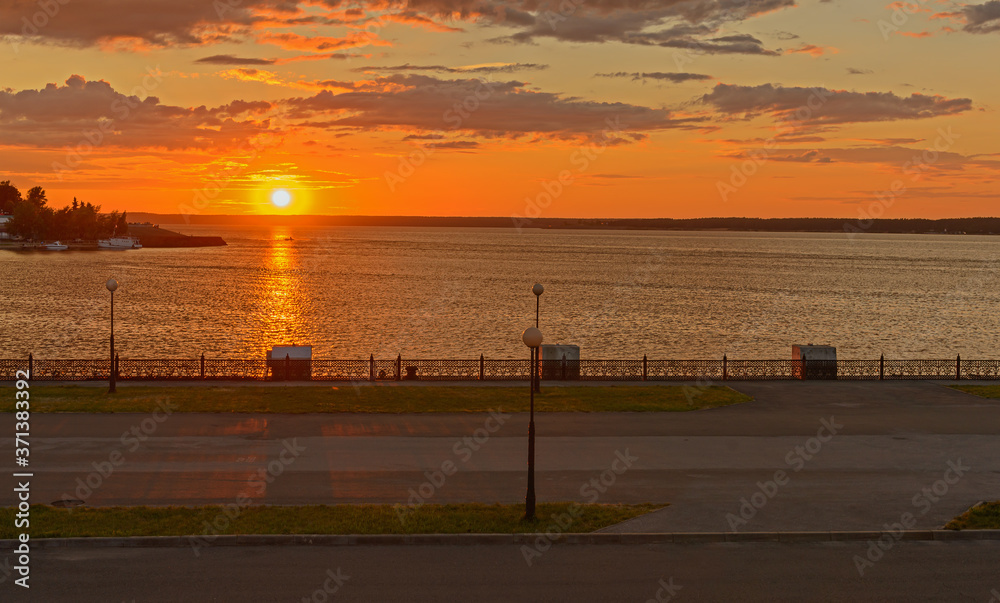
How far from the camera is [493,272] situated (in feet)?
546

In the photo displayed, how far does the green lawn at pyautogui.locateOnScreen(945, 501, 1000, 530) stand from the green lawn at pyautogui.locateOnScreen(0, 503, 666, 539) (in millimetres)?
5952

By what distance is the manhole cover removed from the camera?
17.3 m

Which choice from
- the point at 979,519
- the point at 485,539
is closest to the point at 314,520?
the point at 485,539

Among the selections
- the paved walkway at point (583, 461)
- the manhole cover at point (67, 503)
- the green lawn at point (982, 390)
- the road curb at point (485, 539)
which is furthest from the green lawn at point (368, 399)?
the road curb at point (485, 539)

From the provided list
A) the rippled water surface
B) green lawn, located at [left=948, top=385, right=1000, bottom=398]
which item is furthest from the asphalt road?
the rippled water surface

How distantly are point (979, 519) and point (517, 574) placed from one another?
973cm

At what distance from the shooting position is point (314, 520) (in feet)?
53.7

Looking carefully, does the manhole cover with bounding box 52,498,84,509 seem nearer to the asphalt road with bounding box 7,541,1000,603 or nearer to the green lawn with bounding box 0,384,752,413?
the asphalt road with bounding box 7,541,1000,603

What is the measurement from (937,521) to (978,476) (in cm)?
452

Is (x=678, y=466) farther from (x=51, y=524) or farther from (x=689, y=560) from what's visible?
(x=51, y=524)

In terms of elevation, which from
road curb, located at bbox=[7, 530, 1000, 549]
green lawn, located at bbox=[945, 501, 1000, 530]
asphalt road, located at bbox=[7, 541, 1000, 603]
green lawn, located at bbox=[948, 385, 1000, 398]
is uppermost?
green lawn, located at bbox=[948, 385, 1000, 398]

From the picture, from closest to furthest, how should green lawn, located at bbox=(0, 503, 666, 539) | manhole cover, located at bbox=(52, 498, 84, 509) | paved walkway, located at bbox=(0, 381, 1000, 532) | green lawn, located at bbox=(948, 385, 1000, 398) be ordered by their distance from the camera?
green lawn, located at bbox=(0, 503, 666, 539) → manhole cover, located at bbox=(52, 498, 84, 509) → paved walkway, located at bbox=(0, 381, 1000, 532) → green lawn, located at bbox=(948, 385, 1000, 398)

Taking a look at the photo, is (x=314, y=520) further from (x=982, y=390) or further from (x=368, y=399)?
(x=982, y=390)

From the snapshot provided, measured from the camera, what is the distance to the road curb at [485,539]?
15148 millimetres
